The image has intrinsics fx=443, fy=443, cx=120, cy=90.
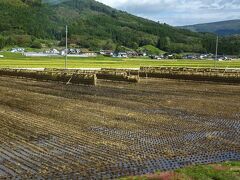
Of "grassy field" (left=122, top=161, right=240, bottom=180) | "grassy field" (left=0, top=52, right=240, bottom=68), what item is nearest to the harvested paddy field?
"grassy field" (left=122, top=161, right=240, bottom=180)

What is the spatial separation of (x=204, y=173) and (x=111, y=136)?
230 inches

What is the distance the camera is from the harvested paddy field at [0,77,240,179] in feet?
39.7

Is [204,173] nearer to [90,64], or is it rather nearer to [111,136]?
[111,136]

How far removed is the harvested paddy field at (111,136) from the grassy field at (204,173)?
0.79 m

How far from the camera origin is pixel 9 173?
1128 centimetres

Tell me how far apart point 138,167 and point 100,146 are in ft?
9.47

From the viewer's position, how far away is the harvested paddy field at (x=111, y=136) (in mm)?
12094

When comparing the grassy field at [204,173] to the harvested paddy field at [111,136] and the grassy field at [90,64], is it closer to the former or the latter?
the harvested paddy field at [111,136]

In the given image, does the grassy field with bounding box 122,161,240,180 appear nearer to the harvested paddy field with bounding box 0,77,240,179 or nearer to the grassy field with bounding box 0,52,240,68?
the harvested paddy field with bounding box 0,77,240,179

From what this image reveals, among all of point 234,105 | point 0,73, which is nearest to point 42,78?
point 0,73

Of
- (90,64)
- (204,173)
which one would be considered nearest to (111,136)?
(204,173)

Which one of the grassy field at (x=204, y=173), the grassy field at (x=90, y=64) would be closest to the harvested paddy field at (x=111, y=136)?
the grassy field at (x=204, y=173)

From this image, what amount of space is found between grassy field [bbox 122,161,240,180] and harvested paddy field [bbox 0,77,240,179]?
31.1 inches

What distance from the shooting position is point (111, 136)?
1627 centimetres
